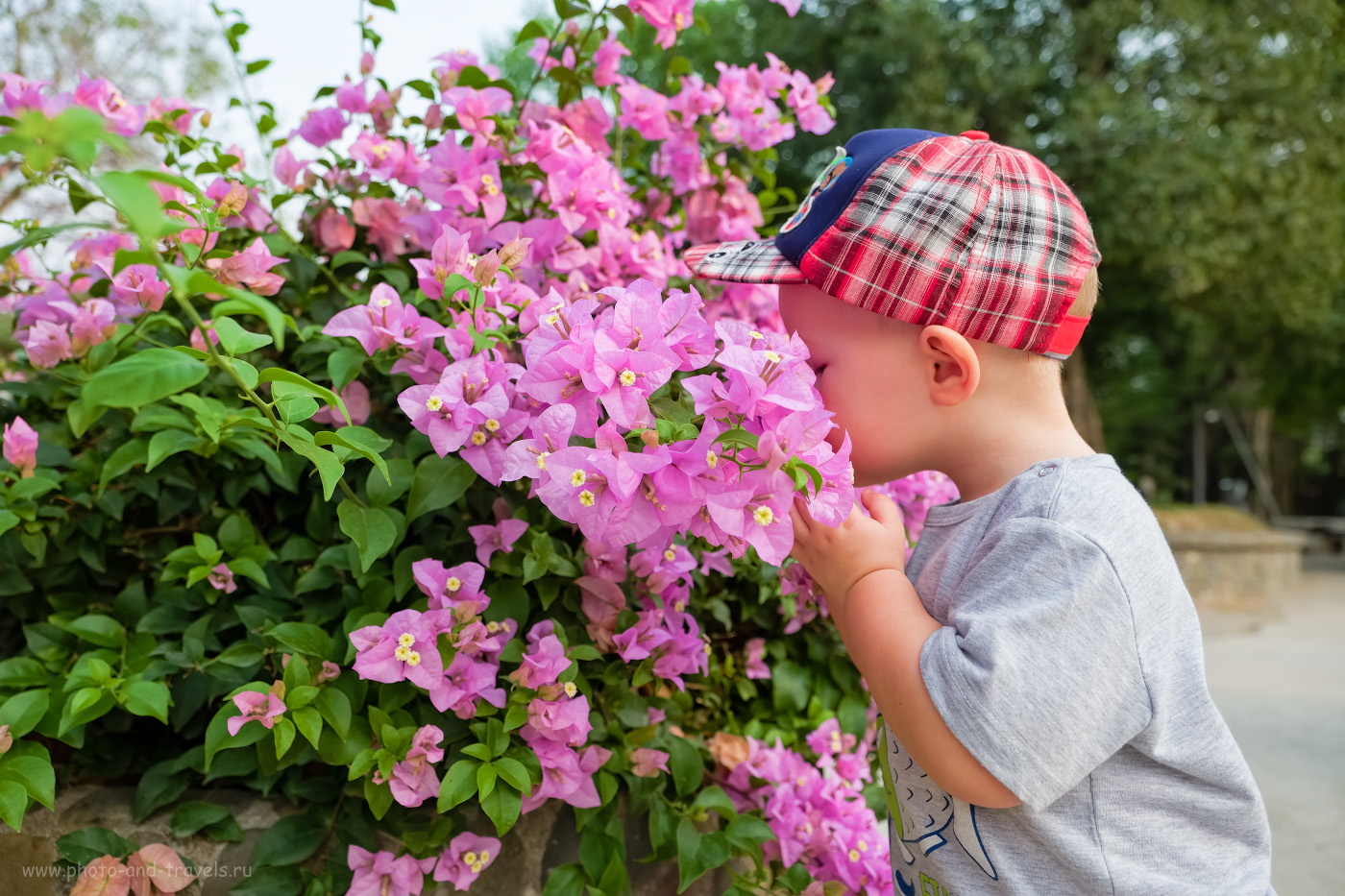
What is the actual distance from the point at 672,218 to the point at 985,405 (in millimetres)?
889

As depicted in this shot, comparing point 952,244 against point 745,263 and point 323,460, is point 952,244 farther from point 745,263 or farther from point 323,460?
point 323,460

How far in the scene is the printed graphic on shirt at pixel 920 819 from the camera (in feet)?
3.37

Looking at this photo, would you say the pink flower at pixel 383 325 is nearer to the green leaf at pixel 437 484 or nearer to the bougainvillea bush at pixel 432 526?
the bougainvillea bush at pixel 432 526

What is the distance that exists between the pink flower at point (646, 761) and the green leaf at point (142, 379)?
81 centimetres

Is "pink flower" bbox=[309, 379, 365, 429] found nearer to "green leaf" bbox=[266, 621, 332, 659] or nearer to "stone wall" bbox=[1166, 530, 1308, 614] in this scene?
"green leaf" bbox=[266, 621, 332, 659]

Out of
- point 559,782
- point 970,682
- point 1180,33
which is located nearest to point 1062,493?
point 970,682

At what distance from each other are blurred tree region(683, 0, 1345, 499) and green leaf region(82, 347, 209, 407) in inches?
313

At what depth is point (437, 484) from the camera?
40.5 inches

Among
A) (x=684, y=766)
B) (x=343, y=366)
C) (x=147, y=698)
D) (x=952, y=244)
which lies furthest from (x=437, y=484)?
(x=952, y=244)

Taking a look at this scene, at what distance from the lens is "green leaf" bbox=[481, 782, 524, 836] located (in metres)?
1.00

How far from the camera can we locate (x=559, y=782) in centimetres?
108

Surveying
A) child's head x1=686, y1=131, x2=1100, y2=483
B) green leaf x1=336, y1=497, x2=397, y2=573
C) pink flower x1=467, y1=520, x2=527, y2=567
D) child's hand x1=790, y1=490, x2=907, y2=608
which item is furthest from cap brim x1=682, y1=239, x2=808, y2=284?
green leaf x1=336, y1=497, x2=397, y2=573

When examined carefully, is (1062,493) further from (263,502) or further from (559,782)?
(263,502)

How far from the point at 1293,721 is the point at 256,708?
4678 mm
